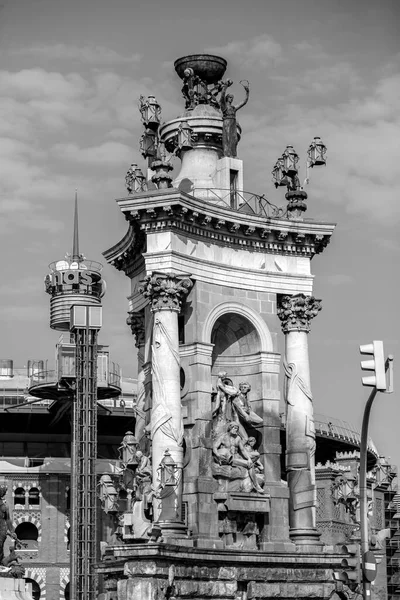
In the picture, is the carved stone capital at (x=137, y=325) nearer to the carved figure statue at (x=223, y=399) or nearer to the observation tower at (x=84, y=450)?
the carved figure statue at (x=223, y=399)

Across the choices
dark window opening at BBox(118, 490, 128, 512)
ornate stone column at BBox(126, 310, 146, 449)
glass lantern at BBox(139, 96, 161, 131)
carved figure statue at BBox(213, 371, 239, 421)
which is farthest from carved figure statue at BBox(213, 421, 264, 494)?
glass lantern at BBox(139, 96, 161, 131)

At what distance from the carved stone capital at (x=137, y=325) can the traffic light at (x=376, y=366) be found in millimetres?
20244

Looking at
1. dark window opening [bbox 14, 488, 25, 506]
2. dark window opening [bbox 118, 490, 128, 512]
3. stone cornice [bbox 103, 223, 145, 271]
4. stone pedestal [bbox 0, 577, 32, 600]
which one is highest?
stone cornice [bbox 103, 223, 145, 271]

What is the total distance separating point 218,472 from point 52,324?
135 ft

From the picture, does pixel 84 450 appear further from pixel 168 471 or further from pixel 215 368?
pixel 168 471

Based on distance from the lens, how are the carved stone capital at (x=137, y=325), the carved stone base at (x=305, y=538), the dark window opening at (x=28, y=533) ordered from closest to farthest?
1. the carved stone base at (x=305, y=538)
2. the carved stone capital at (x=137, y=325)
3. the dark window opening at (x=28, y=533)

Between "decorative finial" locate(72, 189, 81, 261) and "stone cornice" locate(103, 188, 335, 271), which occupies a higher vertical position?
"decorative finial" locate(72, 189, 81, 261)

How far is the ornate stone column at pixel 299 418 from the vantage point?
154 ft

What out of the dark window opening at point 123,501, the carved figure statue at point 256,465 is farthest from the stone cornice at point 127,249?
the dark window opening at point 123,501

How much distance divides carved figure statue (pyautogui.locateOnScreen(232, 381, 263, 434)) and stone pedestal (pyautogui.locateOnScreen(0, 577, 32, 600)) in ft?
36.9

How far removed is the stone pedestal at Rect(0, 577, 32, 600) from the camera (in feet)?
122

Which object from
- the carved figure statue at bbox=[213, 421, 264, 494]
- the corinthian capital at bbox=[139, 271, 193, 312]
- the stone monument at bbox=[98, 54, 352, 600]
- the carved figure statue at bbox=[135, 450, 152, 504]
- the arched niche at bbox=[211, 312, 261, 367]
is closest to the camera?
the stone monument at bbox=[98, 54, 352, 600]

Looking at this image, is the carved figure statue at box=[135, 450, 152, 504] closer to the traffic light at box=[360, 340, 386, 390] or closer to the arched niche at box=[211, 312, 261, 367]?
the arched niche at box=[211, 312, 261, 367]

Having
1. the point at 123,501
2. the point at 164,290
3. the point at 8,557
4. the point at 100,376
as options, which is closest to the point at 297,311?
the point at 164,290
